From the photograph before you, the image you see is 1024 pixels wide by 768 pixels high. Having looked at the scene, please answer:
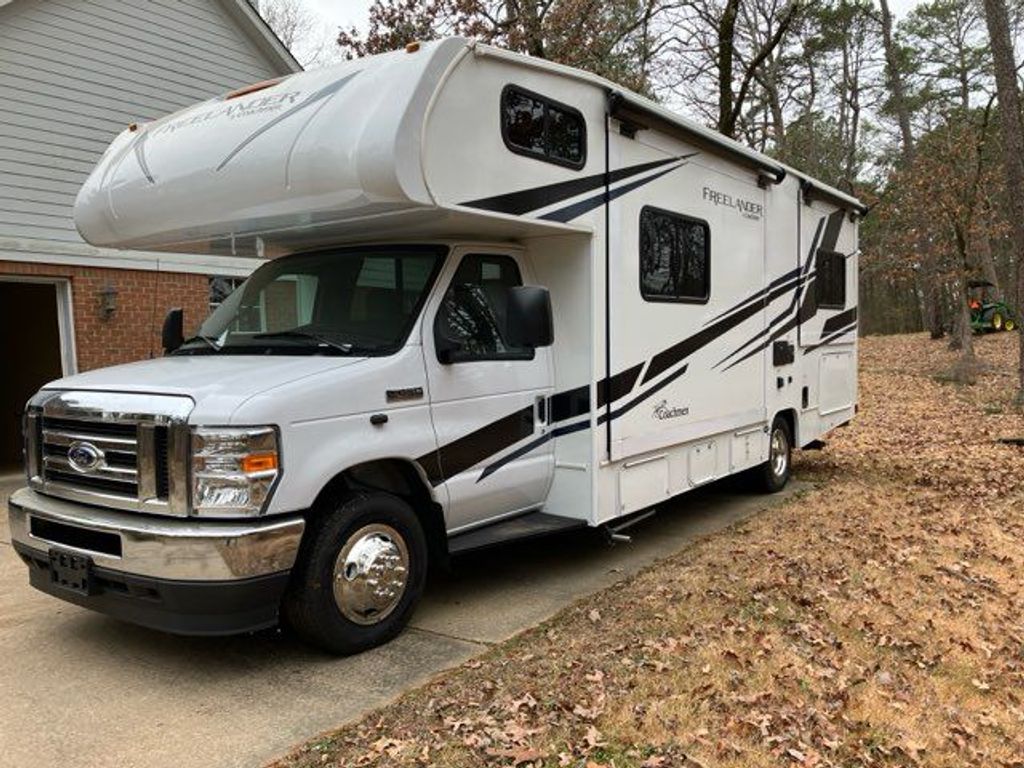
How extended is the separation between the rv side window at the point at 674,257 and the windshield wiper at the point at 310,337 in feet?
7.36

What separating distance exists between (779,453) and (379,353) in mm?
5331

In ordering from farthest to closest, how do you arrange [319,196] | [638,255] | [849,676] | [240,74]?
[240,74] < [638,255] < [319,196] < [849,676]

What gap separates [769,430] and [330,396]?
5.11 m

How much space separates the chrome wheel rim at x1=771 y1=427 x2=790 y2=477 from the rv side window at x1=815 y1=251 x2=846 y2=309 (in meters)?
1.55

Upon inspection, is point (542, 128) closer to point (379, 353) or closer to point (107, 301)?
point (379, 353)

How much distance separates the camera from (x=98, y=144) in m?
10.3

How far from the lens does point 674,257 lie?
6297mm

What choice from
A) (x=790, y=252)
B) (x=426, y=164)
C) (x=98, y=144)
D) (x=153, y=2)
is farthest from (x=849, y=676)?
(x=153, y=2)

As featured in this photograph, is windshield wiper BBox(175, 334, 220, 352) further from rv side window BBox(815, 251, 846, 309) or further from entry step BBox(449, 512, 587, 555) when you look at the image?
rv side window BBox(815, 251, 846, 309)

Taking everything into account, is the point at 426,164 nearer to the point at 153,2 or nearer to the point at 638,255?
the point at 638,255

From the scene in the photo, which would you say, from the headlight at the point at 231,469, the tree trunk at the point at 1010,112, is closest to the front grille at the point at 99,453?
the headlight at the point at 231,469

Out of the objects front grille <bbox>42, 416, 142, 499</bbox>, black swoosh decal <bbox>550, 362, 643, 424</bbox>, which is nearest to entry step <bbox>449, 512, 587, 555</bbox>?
black swoosh decal <bbox>550, 362, 643, 424</bbox>

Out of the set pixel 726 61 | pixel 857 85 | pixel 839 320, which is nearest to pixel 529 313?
pixel 839 320

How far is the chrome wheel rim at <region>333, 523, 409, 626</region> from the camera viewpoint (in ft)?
14.0
